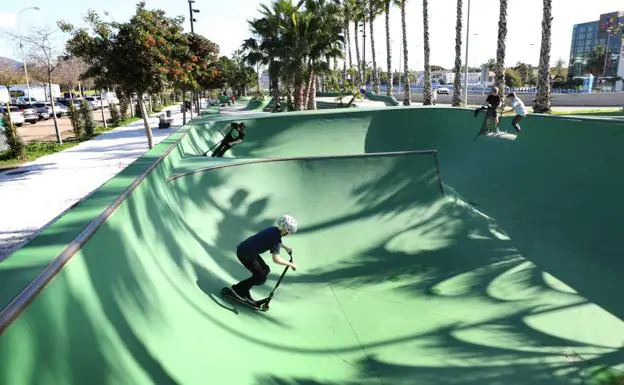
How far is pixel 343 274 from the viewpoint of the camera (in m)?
7.13

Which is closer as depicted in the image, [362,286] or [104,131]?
[362,286]

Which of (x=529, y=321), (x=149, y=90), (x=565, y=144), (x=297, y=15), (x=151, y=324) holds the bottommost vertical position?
(x=529, y=321)

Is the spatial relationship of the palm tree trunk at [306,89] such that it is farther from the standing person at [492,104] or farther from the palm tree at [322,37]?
the standing person at [492,104]

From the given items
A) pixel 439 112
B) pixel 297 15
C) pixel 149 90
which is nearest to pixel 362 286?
pixel 439 112

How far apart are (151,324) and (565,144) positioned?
8.70 meters

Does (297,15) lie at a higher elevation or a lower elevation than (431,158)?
higher

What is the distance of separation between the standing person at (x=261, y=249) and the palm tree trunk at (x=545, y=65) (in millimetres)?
17952

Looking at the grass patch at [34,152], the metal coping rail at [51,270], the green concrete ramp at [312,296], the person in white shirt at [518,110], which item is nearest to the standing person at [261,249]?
the green concrete ramp at [312,296]

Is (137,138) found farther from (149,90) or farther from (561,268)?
(561,268)

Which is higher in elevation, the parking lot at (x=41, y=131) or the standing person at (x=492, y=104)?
the standing person at (x=492, y=104)

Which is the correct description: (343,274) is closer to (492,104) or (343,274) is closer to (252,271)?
(252,271)

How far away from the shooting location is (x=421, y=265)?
7.26 metres

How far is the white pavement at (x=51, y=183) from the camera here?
892cm

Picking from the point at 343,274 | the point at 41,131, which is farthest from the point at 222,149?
the point at 41,131
